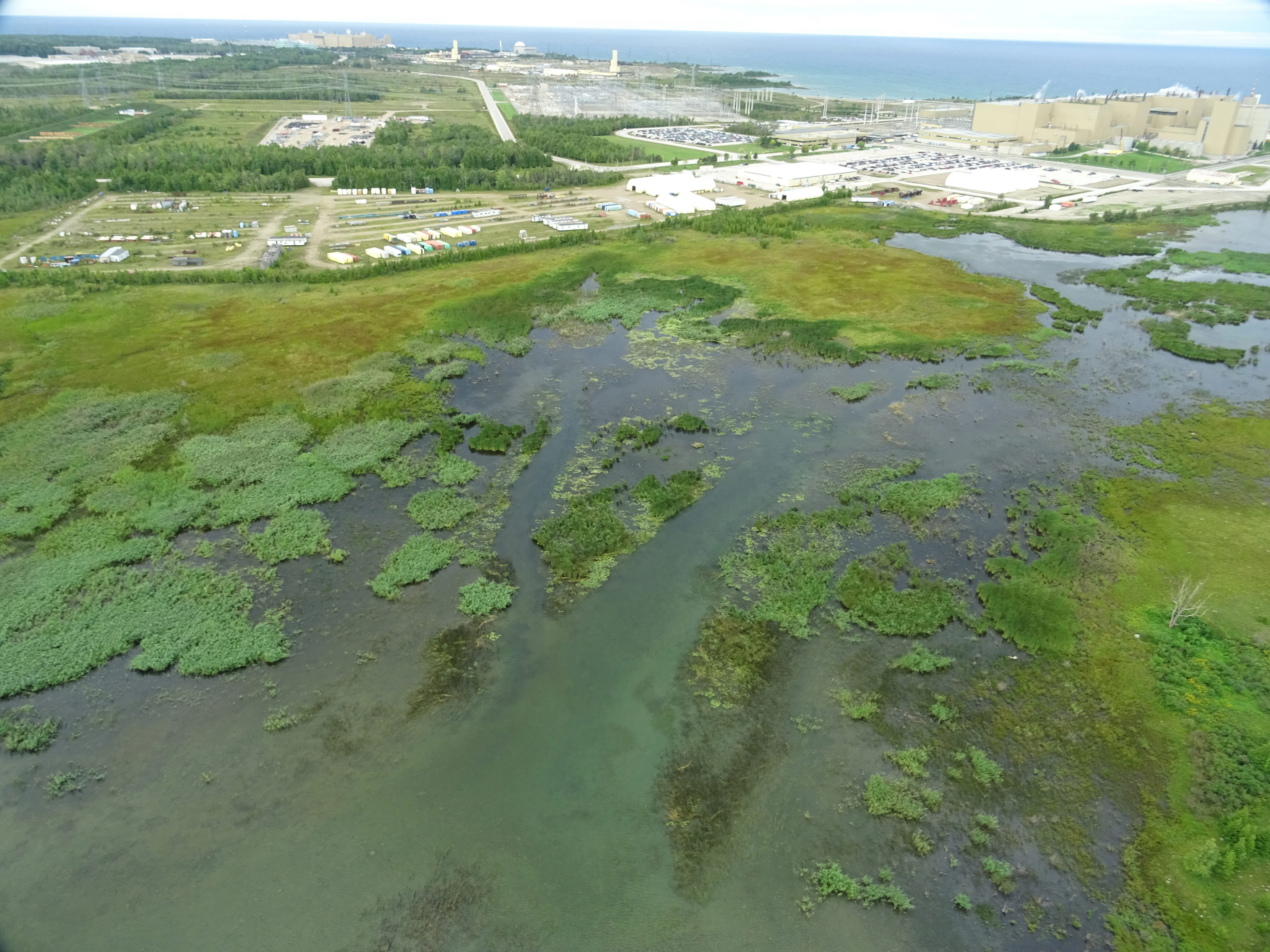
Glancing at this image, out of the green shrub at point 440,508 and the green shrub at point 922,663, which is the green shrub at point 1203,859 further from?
the green shrub at point 440,508

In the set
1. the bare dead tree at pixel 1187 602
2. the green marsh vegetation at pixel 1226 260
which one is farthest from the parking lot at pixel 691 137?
the bare dead tree at pixel 1187 602

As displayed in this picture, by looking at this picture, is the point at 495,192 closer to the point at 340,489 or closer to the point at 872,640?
the point at 340,489

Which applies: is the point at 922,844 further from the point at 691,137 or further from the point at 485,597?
the point at 691,137

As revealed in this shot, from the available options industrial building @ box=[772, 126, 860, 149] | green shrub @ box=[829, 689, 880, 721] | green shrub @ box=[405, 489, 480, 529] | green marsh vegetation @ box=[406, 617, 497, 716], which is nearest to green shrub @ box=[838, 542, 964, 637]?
green shrub @ box=[829, 689, 880, 721]

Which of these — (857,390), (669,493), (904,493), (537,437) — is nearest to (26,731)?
(537,437)

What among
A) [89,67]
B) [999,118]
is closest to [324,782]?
[999,118]

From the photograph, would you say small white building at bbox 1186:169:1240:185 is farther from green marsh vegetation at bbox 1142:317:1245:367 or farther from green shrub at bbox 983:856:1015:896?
green shrub at bbox 983:856:1015:896
